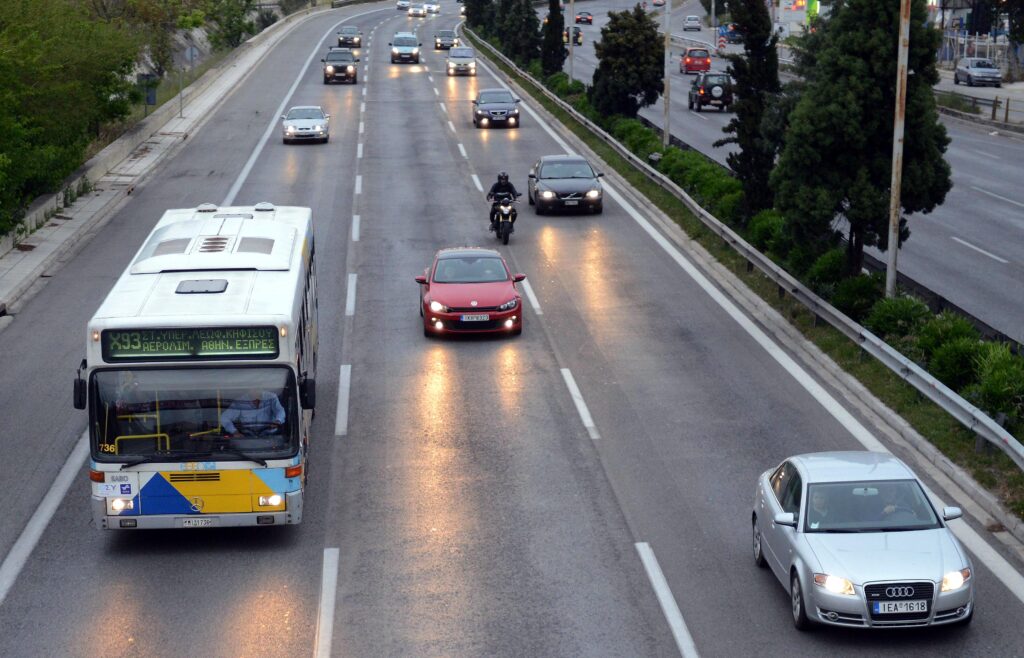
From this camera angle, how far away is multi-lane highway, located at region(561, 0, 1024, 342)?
90.0 ft

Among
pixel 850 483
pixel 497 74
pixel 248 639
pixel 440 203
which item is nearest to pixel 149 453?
pixel 248 639

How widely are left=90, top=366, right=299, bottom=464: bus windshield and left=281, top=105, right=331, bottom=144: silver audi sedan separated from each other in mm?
35470

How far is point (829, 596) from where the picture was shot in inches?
452

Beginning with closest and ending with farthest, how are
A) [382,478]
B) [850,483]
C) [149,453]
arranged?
[850,483] < [149,453] < [382,478]

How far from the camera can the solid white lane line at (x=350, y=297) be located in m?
25.9

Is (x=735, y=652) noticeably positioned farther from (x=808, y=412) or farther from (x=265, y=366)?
(x=808, y=412)

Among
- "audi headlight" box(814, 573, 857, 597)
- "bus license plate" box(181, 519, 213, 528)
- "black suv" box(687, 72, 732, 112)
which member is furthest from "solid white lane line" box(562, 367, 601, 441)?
"black suv" box(687, 72, 732, 112)

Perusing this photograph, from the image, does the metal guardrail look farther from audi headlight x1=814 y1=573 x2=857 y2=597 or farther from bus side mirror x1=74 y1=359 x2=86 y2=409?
bus side mirror x1=74 y1=359 x2=86 y2=409

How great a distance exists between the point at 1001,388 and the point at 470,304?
9868mm

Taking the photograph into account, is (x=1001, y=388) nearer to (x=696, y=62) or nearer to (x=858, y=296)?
(x=858, y=296)

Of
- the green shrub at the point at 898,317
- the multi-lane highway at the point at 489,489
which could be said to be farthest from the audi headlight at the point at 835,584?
the green shrub at the point at 898,317

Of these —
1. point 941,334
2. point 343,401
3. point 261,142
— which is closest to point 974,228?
point 941,334

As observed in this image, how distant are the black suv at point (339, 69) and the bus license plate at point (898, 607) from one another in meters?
59.7

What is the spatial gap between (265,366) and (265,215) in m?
6.13
